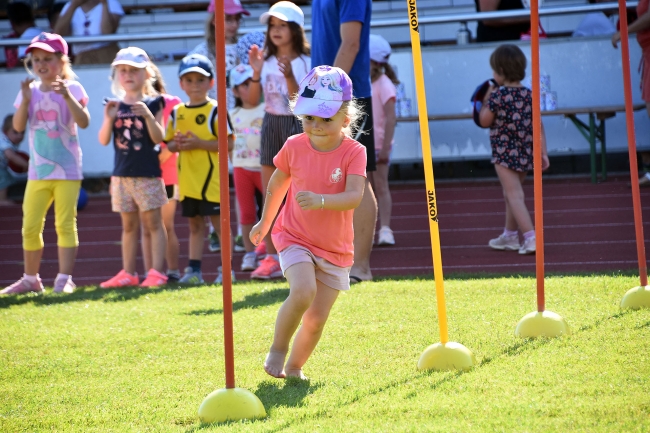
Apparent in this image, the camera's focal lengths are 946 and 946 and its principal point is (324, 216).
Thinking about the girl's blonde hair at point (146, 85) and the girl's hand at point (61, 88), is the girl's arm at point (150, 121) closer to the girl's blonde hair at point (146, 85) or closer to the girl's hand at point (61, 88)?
the girl's blonde hair at point (146, 85)

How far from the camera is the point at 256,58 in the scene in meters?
7.52

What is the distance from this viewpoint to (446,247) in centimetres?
940

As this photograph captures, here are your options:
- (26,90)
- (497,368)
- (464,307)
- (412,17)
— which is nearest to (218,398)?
(497,368)

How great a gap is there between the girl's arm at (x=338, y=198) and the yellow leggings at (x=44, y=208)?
13.5ft

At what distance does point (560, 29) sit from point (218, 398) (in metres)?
12.6

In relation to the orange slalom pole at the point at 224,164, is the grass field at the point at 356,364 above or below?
below

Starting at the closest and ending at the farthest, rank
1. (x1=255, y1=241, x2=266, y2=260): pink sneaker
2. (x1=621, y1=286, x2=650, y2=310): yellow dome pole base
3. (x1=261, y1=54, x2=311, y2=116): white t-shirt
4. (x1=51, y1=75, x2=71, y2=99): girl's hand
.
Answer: (x1=621, y1=286, x2=650, y2=310): yellow dome pole base
(x1=51, y1=75, x2=71, y2=99): girl's hand
(x1=261, y1=54, x2=311, y2=116): white t-shirt
(x1=255, y1=241, x2=266, y2=260): pink sneaker

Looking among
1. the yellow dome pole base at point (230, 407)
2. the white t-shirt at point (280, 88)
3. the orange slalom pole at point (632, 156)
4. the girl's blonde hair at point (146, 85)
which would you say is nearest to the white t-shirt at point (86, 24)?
the girl's blonde hair at point (146, 85)

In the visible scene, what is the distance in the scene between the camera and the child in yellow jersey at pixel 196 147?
7.87 meters

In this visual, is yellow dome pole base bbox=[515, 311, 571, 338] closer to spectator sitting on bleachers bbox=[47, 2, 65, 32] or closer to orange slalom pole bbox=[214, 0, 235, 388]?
orange slalom pole bbox=[214, 0, 235, 388]

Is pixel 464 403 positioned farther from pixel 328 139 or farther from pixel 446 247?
pixel 446 247

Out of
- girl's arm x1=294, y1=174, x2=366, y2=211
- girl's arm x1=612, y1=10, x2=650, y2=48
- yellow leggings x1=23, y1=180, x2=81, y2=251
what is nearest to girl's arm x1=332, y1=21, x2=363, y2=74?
girl's arm x1=294, y1=174, x2=366, y2=211

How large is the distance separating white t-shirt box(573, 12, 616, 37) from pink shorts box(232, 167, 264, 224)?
262 inches

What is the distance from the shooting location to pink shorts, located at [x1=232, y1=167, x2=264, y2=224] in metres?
8.51
